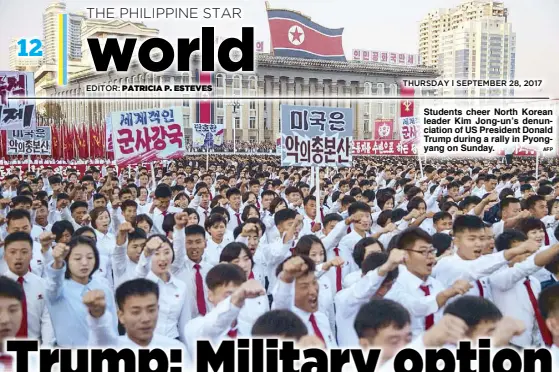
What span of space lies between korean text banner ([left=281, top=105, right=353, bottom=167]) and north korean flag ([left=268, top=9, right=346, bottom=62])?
35057 millimetres

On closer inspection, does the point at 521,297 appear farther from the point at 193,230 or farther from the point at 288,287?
the point at 193,230

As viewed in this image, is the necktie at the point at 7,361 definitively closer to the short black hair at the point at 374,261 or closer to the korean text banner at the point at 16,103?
the short black hair at the point at 374,261

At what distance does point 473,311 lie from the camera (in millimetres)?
3084

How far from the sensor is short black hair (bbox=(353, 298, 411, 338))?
10.2 ft

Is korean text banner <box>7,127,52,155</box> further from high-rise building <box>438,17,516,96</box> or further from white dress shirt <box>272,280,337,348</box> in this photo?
high-rise building <box>438,17,516,96</box>

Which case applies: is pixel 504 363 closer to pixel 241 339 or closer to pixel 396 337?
pixel 396 337

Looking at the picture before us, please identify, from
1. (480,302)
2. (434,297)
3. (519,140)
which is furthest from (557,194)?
(480,302)

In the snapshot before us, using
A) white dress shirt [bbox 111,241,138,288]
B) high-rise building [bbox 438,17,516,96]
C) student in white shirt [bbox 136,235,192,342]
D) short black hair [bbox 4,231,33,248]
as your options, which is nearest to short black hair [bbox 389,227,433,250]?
student in white shirt [bbox 136,235,192,342]

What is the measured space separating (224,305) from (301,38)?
43.5 meters

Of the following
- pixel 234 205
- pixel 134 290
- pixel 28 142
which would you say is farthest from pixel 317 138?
pixel 28 142

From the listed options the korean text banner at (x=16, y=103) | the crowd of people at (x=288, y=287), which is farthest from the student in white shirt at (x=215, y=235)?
the korean text banner at (x=16, y=103)

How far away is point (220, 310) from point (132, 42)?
531cm

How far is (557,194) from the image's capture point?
335 inches

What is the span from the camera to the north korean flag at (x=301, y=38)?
142ft
